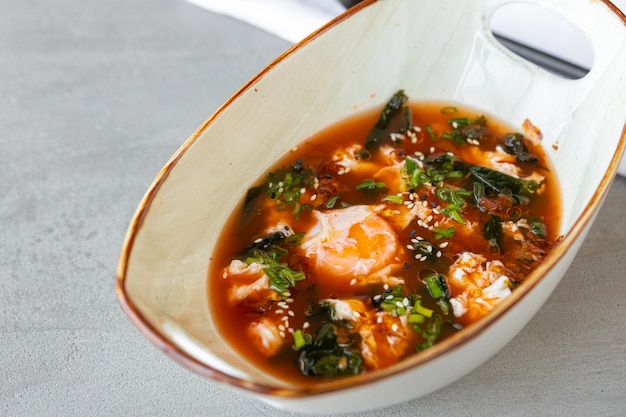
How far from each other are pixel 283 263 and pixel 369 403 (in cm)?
71

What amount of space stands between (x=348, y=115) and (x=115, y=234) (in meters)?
1.06

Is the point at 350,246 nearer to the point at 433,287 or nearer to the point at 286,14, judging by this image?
the point at 433,287

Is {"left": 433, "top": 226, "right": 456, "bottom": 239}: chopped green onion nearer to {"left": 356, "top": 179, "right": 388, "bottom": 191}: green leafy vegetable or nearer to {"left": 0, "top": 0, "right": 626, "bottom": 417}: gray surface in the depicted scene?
{"left": 356, "top": 179, "right": 388, "bottom": 191}: green leafy vegetable

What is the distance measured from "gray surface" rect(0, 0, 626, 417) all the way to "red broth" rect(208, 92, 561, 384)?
264 mm

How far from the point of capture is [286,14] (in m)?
3.69

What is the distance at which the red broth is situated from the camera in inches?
83.0

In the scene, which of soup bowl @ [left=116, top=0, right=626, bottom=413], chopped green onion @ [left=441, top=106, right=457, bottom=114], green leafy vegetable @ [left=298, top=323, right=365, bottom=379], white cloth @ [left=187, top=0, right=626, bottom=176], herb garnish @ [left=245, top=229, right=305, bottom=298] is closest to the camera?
soup bowl @ [left=116, top=0, right=626, bottom=413]

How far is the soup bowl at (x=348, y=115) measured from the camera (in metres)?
1.70

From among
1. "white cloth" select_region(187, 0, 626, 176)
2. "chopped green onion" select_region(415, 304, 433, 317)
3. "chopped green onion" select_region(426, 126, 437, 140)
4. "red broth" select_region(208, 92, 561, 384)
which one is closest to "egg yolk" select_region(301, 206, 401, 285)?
"red broth" select_region(208, 92, 561, 384)

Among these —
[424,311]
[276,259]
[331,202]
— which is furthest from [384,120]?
[424,311]

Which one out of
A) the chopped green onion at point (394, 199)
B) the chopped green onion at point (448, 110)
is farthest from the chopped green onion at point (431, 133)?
the chopped green onion at point (394, 199)

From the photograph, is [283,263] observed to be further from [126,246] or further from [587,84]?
[587,84]

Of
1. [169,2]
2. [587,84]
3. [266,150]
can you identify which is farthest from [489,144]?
[169,2]

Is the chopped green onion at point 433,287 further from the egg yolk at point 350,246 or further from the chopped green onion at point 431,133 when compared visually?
the chopped green onion at point 431,133
